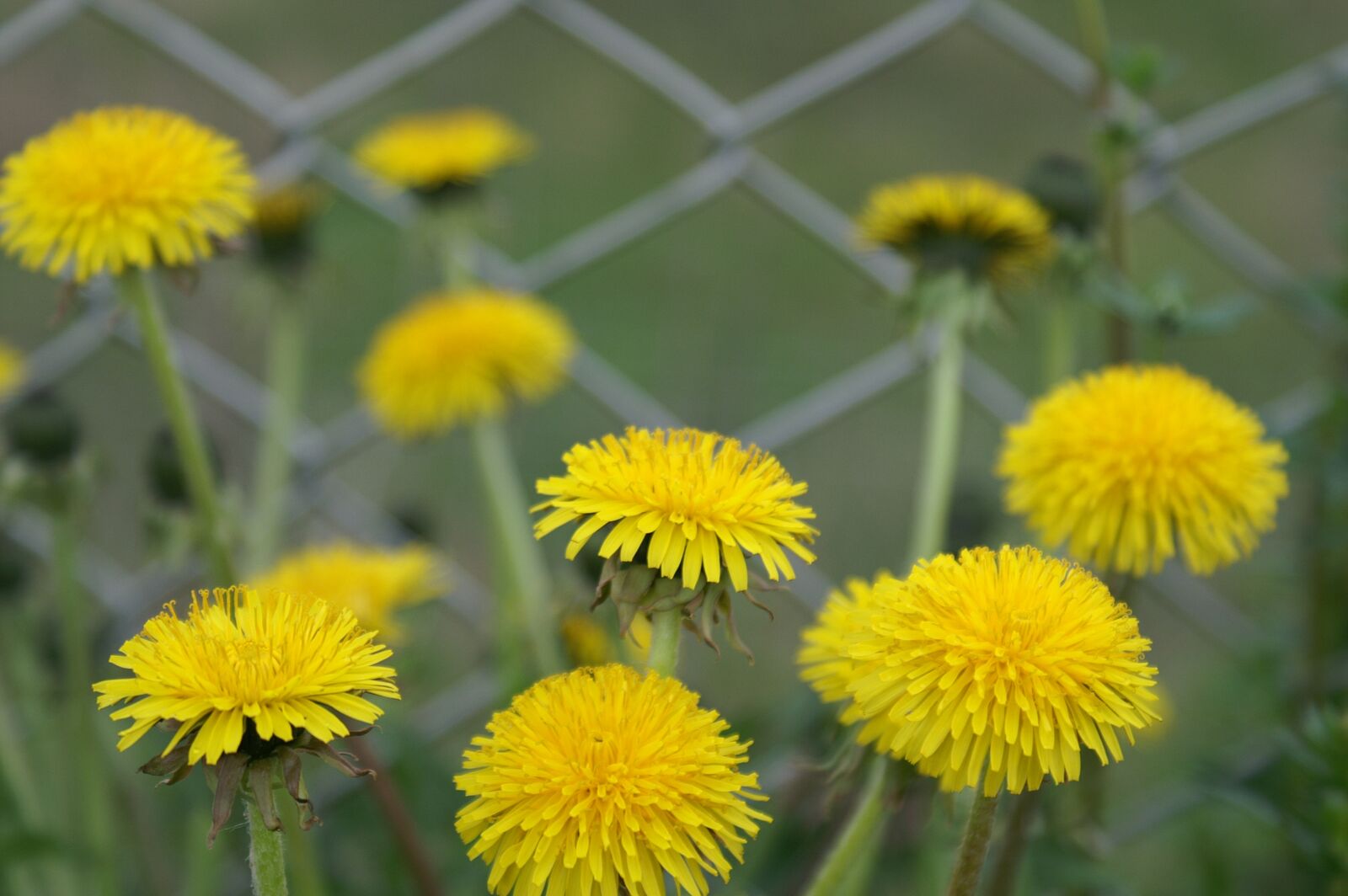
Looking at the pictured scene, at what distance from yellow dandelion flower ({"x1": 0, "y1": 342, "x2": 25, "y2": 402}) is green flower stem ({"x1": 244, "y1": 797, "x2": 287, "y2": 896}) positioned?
70 centimetres

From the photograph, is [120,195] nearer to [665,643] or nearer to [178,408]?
[178,408]

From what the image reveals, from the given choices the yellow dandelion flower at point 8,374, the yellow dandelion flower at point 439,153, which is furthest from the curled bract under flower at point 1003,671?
the yellow dandelion flower at point 8,374

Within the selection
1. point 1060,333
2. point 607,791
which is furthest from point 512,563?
point 607,791

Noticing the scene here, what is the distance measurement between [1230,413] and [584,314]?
52.4 inches

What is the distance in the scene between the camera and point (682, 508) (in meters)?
0.45

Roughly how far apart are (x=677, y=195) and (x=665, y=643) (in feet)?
2.22

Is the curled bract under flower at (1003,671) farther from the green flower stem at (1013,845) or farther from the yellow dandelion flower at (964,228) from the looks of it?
the yellow dandelion flower at (964,228)

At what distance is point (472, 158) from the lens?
98cm

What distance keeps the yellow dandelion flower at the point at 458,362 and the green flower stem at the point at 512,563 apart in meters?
0.02

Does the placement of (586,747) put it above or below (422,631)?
below

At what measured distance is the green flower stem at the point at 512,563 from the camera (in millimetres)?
840

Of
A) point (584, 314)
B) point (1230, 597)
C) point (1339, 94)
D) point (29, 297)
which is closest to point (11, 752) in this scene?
point (29, 297)

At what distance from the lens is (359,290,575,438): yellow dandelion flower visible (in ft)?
2.97

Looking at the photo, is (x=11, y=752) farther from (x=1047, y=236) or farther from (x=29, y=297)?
(x=29, y=297)
